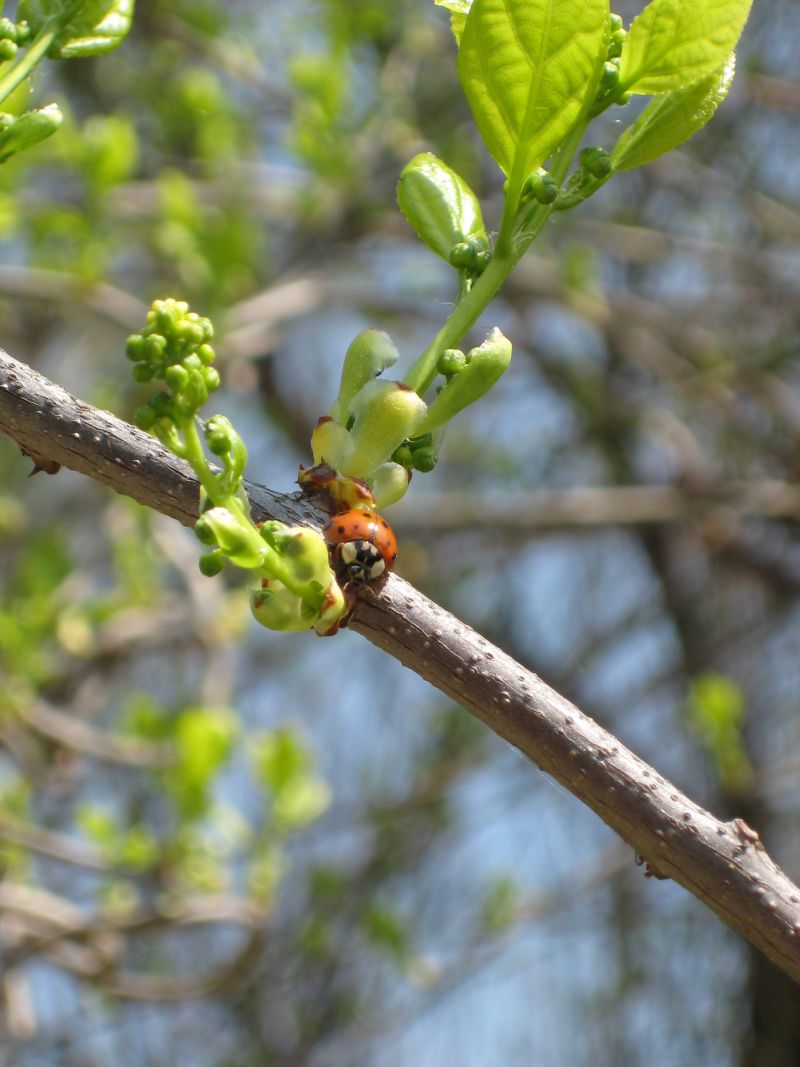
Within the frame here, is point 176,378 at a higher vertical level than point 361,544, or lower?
Answer: higher

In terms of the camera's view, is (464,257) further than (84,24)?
No

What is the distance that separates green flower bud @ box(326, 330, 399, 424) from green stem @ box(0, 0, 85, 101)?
11.1 inches

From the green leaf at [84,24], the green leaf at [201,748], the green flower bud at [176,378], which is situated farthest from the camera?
the green leaf at [201,748]

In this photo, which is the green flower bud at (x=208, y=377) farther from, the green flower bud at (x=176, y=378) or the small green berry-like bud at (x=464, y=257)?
the small green berry-like bud at (x=464, y=257)

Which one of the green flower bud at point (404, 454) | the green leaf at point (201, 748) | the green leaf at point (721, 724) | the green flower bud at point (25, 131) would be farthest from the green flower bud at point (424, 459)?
the green leaf at point (721, 724)

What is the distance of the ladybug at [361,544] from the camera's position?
2.50ft

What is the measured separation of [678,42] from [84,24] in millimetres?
443

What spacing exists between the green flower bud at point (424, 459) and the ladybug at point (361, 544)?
2.7 inches

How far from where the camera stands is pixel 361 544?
764 millimetres

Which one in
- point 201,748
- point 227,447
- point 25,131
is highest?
point 25,131

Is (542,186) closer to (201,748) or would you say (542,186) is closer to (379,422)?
(379,422)

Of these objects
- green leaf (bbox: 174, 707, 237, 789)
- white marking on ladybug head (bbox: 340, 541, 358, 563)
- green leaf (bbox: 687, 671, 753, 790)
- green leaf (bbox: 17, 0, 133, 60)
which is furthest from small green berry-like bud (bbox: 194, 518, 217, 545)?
green leaf (bbox: 687, 671, 753, 790)

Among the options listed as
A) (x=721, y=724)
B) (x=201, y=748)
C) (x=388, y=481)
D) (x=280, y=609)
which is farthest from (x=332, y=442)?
(x=721, y=724)

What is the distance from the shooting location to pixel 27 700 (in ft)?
7.84
